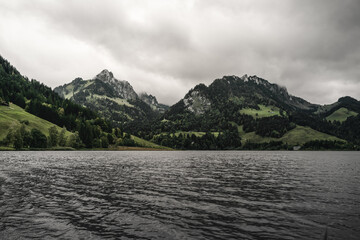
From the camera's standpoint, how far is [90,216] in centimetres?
2033

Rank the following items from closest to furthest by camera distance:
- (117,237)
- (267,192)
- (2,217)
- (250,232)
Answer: (117,237), (250,232), (2,217), (267,192)

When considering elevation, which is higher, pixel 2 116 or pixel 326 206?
pixel 2 116

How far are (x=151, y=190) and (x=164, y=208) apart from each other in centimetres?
957

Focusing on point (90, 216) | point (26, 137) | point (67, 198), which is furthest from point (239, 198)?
point (26, 137)

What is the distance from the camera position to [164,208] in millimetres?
23234

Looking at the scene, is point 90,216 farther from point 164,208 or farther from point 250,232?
point 250,232

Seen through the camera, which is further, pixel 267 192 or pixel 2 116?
pixel 2 116

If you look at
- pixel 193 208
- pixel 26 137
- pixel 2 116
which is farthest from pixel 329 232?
pixel 2 116

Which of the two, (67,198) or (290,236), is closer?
(290,236)

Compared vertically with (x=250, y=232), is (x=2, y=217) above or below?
below

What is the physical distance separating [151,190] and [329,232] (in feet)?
70.9

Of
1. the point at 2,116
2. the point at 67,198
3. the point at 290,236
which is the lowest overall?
the point at 67,198

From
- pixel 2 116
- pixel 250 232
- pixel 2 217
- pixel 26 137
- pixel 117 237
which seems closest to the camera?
pixel 117 237

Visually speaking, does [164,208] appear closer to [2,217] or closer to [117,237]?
[117,237]
